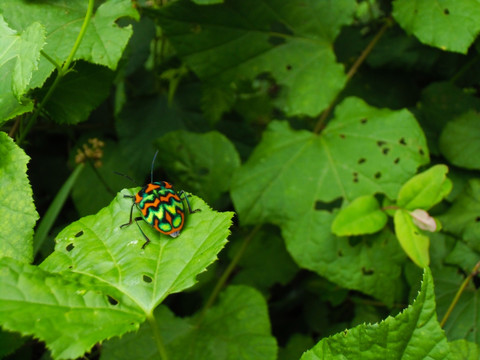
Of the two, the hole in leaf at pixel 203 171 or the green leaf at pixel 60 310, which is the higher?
the green leaf at pixel 60 310

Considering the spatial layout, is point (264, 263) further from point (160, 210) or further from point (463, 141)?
point (160, 210)

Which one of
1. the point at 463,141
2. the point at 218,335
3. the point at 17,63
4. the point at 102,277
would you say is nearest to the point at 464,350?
the point at 218,335

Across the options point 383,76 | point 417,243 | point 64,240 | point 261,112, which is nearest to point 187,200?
point 64,240

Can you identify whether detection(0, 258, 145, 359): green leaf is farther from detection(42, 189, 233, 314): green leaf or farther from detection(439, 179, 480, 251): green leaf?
detection(439, 179, 480, 251): green leaf

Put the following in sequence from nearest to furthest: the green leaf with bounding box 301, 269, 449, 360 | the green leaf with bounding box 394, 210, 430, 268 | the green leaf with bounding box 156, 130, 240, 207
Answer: the green leaf with bounding box 301, 269, 449, 360
the green leaf with bounding box 394, 210, 430, 268
the green leaf with bounding box 156, 130, 240, 207

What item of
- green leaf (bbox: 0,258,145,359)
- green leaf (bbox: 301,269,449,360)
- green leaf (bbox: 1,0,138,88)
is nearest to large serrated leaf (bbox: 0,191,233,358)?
green leaf (bbox: 0,258,145,359)

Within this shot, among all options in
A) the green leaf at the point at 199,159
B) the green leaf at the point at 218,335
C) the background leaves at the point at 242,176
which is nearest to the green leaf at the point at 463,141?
the background leaves at the point at 242,176

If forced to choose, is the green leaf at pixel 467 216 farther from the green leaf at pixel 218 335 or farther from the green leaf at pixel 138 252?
the green leaf at pixel 138 252
